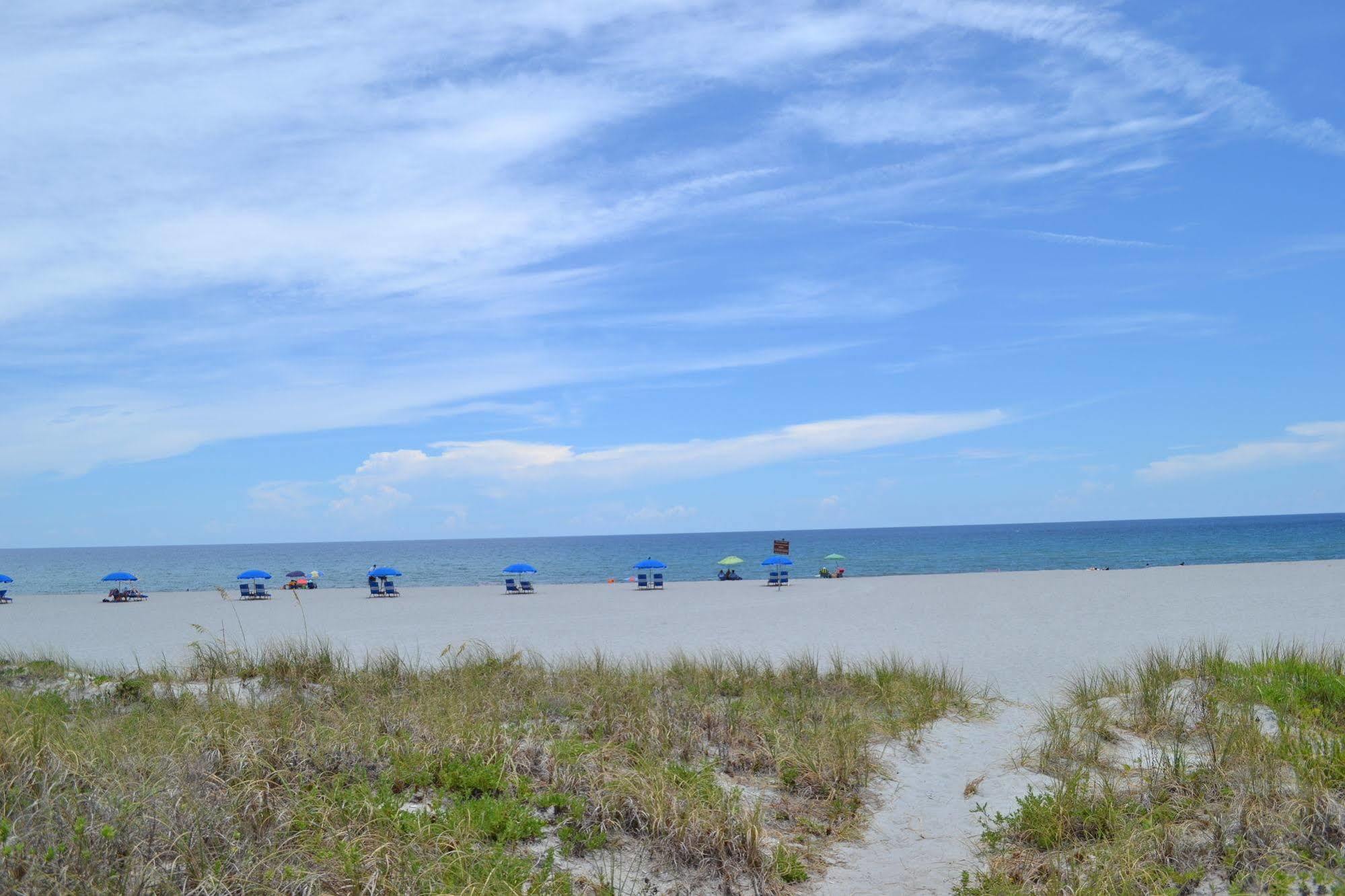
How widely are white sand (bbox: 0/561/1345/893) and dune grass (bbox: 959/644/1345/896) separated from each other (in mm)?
453

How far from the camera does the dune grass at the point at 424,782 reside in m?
4.33

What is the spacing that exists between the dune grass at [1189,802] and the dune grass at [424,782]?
4.22 ft

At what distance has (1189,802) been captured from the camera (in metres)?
5.36

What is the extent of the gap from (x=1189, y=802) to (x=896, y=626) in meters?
13.8

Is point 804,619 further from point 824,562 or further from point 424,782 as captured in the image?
point 824,562

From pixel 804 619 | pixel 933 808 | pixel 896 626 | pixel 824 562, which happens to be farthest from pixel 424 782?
pixel 824 562

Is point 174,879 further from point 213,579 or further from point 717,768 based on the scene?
point 213,579

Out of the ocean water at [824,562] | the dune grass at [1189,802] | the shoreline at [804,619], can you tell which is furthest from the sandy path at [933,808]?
the ocean water at [824,562]

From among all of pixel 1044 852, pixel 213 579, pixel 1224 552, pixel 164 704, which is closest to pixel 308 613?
pixel 164 704

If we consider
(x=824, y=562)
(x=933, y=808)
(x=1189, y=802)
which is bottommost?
(x=824, y=562)

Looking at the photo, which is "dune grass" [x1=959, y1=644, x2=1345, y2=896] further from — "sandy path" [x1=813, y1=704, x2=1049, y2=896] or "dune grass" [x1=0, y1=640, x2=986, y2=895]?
"dune grass" [x1=0, y1=640, x2=986, y2=895]

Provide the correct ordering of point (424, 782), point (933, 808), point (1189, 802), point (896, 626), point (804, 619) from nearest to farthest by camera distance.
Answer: point (1189, 802) → point (424, 782) → point (933, 808) → point (896, 626) → point (804, 619)

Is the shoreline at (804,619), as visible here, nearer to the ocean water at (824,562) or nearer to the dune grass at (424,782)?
the dune grass at (424,782)

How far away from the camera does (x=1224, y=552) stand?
216ft
